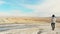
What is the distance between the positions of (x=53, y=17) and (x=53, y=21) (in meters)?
0.40

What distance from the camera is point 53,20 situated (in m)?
14.6

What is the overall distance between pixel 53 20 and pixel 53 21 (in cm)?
9

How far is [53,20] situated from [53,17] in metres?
0.32

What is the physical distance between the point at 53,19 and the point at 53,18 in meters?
0.11

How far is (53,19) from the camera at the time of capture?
14555 millimetres

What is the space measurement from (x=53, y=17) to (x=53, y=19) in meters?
0.31

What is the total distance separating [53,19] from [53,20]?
0.34 feet

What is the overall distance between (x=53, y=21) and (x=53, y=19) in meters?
0.17

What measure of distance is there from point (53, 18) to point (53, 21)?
0.25 meters

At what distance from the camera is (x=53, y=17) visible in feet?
48.6

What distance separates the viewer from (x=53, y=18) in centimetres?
1462
